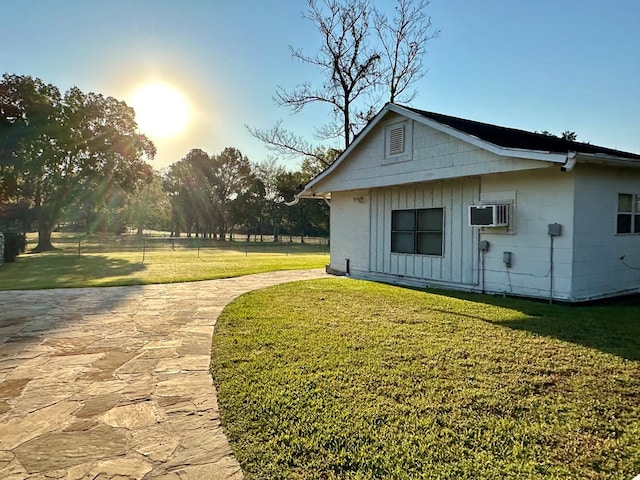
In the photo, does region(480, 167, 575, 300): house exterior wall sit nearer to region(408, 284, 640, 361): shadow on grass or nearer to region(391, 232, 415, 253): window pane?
region(408, 284, 640, 361): shadow on grass

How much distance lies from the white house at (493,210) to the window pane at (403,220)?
0.03 metres

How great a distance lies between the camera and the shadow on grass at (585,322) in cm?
432

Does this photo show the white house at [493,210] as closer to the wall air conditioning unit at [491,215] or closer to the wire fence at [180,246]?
the wall air conditioning unit at [491,215]

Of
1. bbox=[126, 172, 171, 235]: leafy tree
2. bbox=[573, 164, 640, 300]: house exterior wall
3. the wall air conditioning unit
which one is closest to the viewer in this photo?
bbox=[573, 164, 640, 300]: house exterior wall

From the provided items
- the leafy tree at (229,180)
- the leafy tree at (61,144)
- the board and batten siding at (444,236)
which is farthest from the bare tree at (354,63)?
the leafy tree at (229,180)

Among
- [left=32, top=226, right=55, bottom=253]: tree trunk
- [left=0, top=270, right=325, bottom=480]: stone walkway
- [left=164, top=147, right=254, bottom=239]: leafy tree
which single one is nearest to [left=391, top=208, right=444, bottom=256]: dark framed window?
[left=0, top=270, right=325, bottom=480]: stone walkway

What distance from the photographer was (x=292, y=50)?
17.3 meters

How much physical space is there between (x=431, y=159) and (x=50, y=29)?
28.6 ft

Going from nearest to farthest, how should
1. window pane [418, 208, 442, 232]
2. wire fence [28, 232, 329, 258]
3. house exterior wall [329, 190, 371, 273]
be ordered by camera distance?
1. window pane [418, 208, 442, 232]
2. house exterior wall [329, 190, 371, 273]
3. wire fence [28, 232, 329, 258]

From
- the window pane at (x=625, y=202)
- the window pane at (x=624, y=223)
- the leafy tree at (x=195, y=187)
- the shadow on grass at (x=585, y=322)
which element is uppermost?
the leafy tree at (x=195, y=187)

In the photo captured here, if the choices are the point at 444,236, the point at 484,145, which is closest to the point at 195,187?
the point at 444,236

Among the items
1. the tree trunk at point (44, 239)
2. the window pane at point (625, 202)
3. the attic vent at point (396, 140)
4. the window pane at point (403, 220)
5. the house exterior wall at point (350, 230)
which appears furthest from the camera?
the tree trunk at point (44, 239)

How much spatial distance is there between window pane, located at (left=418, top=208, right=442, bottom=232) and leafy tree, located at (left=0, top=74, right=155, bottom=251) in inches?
869

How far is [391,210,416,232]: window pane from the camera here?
930cm
